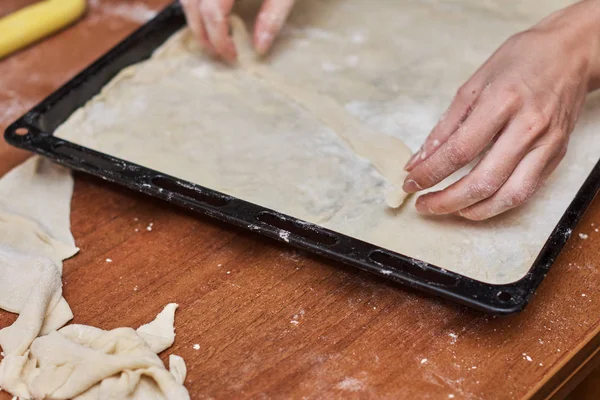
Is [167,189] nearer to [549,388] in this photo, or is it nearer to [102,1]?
[549,388]

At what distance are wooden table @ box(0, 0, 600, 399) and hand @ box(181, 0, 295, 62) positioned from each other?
37cm

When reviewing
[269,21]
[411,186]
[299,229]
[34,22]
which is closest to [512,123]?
[411,186]

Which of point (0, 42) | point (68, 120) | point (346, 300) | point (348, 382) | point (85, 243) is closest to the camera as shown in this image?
point (348, 382)

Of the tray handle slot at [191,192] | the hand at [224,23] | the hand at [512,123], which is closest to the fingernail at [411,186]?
the hand at [512,123]

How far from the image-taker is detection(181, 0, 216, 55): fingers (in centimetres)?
127

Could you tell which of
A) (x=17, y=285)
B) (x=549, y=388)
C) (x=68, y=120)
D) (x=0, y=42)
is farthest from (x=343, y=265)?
(x=0, y=42)

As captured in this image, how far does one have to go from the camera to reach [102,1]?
158 centimetres

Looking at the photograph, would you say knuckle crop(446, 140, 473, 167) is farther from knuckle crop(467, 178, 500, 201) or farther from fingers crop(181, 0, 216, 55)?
fingers crop(181, 0, 216, 55)

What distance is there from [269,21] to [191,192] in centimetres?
46

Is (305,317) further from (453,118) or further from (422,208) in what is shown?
(453,118)

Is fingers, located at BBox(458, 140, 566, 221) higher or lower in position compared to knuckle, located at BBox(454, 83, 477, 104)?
lower

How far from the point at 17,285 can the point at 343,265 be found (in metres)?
0.44

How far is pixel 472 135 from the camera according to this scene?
90cm

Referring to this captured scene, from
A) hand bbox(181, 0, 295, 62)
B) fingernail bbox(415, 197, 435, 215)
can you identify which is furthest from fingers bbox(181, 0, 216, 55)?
fingernail bbox(415, 197, 435, 215)
